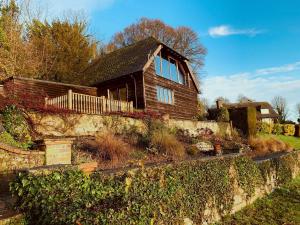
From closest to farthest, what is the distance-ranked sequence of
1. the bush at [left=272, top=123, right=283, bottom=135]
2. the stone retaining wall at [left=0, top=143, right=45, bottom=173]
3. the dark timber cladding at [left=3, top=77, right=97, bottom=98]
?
the stone retaining wall at [left=0, top=143, right=45, bottom=173], the dark timber cladding at [left=3, top=77, right=97, bottom=98], the bush at [left=272, top=123, right=283, bottom=135]

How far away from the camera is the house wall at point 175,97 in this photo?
21.1 metres

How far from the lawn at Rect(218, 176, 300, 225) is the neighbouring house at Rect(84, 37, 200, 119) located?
1245cm

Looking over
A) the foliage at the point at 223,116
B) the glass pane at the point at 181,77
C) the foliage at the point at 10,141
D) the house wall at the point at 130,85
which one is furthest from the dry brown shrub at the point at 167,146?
the foliage at the point at 223,116

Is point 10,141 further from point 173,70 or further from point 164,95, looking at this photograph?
point 173,70

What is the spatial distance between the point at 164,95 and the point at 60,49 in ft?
38.1

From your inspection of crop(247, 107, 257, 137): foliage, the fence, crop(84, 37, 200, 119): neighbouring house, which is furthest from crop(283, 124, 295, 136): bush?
the fence

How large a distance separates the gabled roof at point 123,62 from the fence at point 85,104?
4.45m

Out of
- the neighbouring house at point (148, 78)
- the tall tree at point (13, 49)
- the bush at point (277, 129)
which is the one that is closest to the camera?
the tall tree at point (13, 49)

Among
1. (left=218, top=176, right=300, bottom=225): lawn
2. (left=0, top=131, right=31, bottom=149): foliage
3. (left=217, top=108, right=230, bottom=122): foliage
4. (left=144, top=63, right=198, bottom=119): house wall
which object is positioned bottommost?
(left=218, top=176, right=300, bottom=225): lawn

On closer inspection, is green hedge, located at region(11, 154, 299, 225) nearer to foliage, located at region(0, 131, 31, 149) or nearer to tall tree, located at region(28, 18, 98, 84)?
foliage, located at region(0, 131, 31, 149)

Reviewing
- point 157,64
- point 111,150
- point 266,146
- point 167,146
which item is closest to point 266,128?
point 266,146

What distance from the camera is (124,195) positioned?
4.53 metres

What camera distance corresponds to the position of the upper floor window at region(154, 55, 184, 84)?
2284 cm

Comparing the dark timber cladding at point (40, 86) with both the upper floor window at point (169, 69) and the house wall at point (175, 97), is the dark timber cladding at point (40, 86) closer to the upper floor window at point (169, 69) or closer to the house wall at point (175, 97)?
the house wall at point (175, 97)
